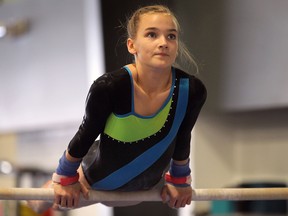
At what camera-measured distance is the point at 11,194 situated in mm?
859

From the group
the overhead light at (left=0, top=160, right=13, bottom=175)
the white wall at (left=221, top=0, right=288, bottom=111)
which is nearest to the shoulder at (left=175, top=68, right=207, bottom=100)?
the white wall at (left=221, top=0, right=288, bottom=111)

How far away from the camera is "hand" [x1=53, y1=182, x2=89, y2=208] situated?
0.84 metres

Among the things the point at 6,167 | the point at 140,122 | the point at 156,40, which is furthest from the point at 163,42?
the point at 6,167

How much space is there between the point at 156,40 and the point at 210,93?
343 millimetres

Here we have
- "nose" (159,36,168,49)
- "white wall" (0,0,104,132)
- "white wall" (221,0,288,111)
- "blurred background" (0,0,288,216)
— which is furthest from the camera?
"white wall" (0,0,104,132)

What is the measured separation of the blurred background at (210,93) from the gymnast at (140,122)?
136 millimetres

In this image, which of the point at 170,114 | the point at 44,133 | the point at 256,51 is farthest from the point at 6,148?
the point at 170,114

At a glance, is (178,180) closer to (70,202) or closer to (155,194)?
(155,194)

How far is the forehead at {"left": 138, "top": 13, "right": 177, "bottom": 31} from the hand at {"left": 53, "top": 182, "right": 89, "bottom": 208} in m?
0.29

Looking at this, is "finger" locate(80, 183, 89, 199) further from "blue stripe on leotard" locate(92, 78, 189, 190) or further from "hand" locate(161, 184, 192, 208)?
"hand" locate(161, 184, 192, 208)

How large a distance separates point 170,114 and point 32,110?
132 cm

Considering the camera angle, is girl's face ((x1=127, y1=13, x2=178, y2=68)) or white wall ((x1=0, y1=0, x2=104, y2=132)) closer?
girl's face ((x1=127, y1=13, x2=178, y2=68))

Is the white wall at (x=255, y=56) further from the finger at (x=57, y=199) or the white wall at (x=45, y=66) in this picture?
the finger at (x=57, y=199)

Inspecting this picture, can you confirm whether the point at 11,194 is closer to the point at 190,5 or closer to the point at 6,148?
the point at 190,5
